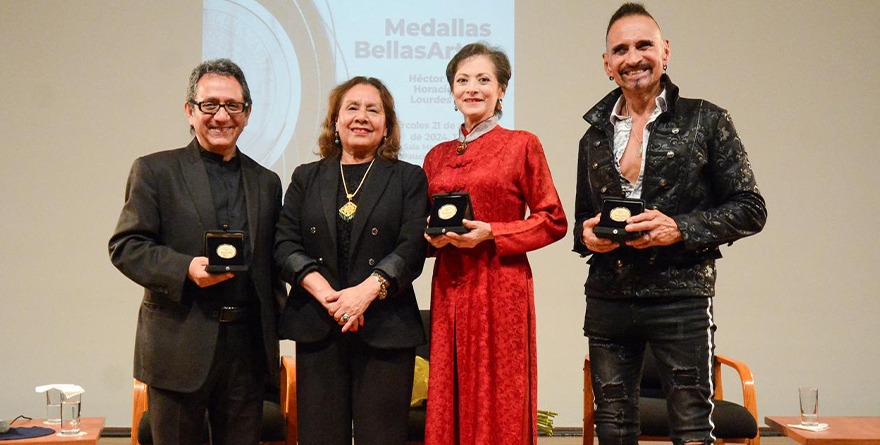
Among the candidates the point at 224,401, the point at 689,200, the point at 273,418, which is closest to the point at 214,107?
the point at 224,401

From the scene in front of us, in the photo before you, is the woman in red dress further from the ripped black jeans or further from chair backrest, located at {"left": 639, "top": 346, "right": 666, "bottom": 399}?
chair backrest, located at {"left": 639, "top": 346, "right": 666, "bottom": 399}

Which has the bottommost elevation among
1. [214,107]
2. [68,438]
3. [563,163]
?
[68,438]

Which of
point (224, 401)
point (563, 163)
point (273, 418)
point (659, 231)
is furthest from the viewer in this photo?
point (563, 163)

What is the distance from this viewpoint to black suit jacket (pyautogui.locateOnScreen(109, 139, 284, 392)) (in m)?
2.43

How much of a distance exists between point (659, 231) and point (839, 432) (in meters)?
1.94

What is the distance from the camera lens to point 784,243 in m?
5.16

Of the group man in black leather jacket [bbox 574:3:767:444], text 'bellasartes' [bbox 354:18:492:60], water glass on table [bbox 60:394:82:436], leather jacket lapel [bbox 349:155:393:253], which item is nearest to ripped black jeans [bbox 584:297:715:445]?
man in black leather jacket [bbox 574:3:767:444]

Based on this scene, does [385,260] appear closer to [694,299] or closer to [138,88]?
[694,299]

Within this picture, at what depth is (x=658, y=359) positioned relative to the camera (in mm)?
2402

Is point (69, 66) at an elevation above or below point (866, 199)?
above

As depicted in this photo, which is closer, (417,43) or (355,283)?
(355,283)

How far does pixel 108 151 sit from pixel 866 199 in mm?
4795

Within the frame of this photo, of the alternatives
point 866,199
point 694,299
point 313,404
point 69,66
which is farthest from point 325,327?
point 866,199

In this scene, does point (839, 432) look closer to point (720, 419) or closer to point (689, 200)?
point (720, 419)
